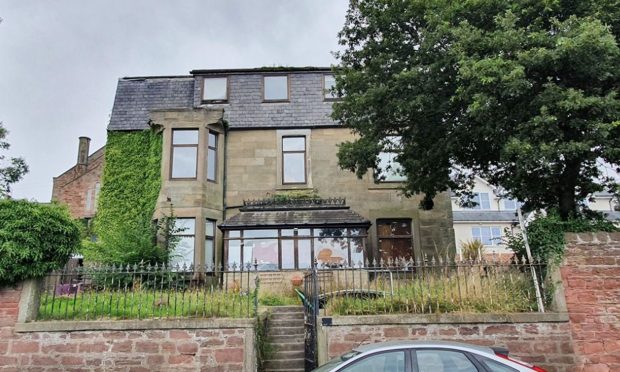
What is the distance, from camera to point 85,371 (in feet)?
29.0

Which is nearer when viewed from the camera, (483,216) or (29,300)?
(29,300)

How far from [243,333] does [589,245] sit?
7.09 m

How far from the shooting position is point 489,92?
10148 millimetres

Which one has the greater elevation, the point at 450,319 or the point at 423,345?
the point at 450,319

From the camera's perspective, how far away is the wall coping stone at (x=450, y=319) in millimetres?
9039

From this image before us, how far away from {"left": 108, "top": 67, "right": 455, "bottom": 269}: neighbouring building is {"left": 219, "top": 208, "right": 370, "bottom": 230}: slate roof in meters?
0.04

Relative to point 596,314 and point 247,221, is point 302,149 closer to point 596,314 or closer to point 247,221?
point 247,221

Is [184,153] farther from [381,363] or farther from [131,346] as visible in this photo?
[381,363]

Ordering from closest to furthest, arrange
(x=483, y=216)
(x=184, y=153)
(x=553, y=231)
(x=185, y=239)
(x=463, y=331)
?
(x=463, y=331)
(x=553, y=231)
(x=185, y=239)
(x=184, y=153)
(x=483, y=216)

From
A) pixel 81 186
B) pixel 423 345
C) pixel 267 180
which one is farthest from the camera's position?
pixel 81 186

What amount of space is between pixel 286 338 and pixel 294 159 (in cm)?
1008

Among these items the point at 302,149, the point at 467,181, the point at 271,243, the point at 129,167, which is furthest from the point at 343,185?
the point at 129,167

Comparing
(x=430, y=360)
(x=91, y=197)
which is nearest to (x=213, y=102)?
(x=91, y=197)

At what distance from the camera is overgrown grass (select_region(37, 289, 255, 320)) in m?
9.31
